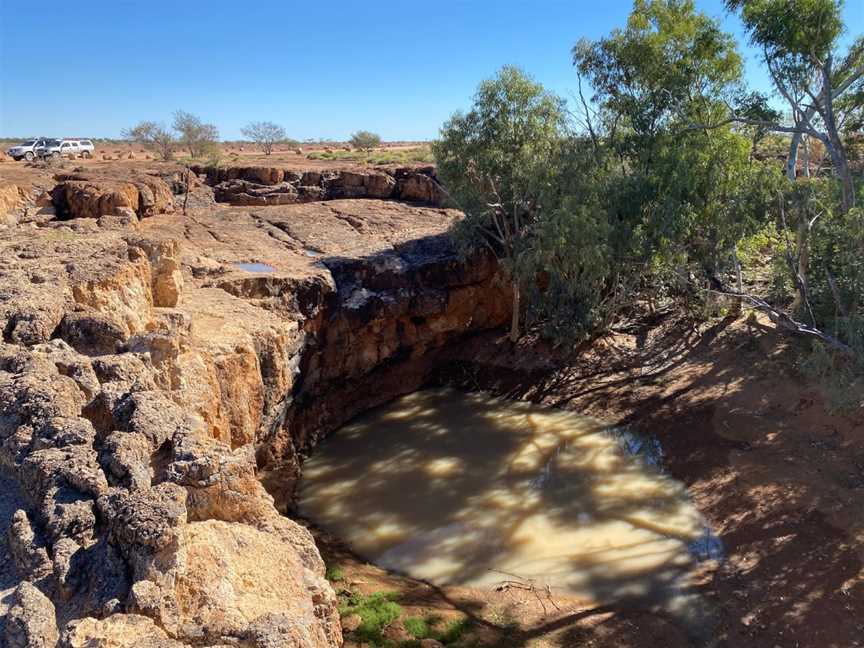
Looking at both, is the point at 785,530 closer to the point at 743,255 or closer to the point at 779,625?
the point at 779,625

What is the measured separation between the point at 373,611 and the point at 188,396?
14.1 feet

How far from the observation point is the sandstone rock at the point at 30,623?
137 inches

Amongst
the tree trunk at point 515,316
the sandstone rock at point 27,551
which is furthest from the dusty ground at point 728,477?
the sandstone rock at point 27,551

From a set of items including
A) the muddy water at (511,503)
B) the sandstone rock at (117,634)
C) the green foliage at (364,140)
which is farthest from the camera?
the green foliage at (364,140)

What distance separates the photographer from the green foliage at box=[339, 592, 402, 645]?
918cm

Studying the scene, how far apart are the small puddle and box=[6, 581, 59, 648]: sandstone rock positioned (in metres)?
11.8

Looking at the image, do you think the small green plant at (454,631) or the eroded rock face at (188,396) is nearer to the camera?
the eroded rock face at (188,396)

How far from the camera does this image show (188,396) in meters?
8.25

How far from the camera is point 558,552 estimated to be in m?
11.4

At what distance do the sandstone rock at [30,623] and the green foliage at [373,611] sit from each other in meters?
6.23

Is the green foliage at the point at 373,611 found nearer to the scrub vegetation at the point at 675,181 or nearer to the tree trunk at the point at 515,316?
the scrub vegetation at the point at 675,181

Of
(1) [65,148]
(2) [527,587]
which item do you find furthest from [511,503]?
(1) [65,148]

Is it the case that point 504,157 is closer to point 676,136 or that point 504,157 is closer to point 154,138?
point 676,136

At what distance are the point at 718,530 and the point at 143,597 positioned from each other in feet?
35.7
